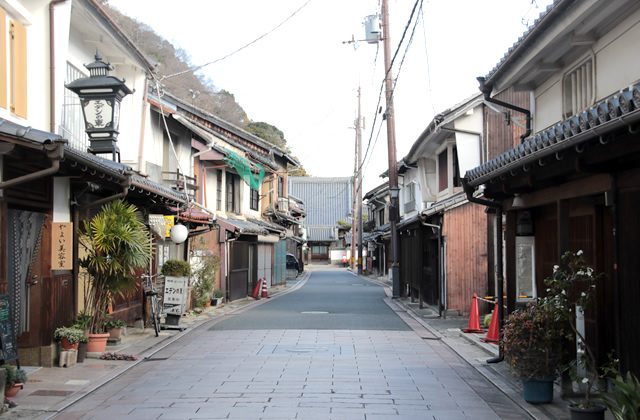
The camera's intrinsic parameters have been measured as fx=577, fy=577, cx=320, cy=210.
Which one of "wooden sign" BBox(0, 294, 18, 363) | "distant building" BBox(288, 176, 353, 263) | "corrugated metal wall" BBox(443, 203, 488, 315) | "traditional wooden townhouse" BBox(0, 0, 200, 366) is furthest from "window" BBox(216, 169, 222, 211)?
"distant building" BBox(288, 176, 353, 263)

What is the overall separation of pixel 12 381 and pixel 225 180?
714 inches

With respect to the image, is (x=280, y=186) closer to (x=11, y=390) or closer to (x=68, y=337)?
(x=68, y=337)

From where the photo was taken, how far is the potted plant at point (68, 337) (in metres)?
9.34

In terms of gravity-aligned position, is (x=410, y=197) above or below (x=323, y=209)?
below

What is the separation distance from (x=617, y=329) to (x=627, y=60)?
13.9 ft

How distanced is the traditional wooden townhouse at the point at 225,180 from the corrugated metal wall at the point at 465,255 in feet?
24.9

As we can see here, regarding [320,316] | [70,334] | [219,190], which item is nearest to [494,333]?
[320,316]

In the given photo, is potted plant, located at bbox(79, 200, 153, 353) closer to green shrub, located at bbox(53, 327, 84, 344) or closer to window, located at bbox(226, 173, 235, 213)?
green shrub, located at bbox(53, 327, 84, 344)

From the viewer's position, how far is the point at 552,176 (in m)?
7.60

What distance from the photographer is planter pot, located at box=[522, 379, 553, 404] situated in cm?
714

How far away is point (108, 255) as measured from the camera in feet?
33.2

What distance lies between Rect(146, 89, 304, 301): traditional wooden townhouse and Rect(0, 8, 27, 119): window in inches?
184

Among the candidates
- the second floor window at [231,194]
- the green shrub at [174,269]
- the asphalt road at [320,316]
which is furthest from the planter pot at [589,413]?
the second floor window at [231,194]

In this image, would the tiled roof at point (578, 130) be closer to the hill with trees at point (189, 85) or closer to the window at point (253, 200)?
the window at point (253, 200)
